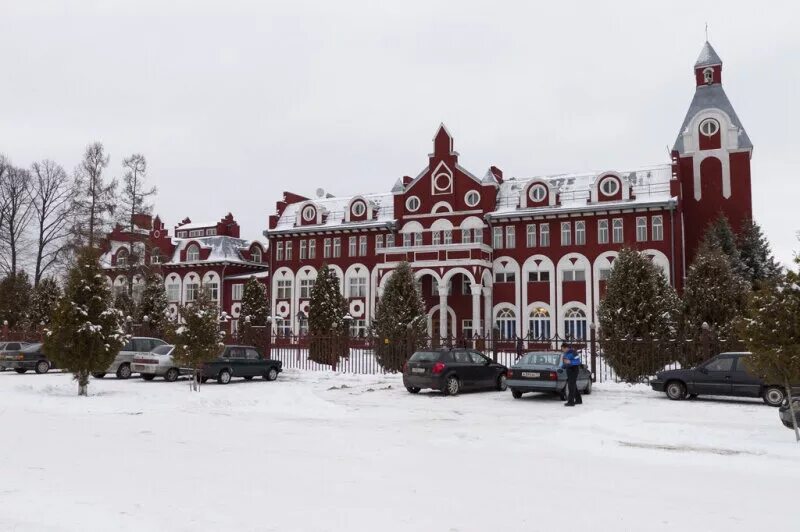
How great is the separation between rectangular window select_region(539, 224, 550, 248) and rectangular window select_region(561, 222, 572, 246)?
0.93m

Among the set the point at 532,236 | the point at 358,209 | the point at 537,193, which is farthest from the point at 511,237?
the point at 358,209

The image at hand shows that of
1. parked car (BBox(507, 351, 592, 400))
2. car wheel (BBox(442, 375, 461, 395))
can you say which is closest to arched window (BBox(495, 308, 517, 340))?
parked car (BBox(507, 351, 592, 400))

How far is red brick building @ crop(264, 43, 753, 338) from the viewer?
44719 mm

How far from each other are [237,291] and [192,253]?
6.17 metres

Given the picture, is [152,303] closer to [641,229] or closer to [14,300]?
[14,300]

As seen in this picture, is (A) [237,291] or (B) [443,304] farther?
(A) [237,291]

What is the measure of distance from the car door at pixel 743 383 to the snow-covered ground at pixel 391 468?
1.43 metres

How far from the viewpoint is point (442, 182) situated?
4984 cm

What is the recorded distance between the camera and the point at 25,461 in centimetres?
933

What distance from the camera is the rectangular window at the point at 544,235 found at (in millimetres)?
47062

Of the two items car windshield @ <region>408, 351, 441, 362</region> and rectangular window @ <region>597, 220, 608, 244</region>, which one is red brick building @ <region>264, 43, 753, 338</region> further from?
car windshield @ <region>408, 351, 441, 362</region>

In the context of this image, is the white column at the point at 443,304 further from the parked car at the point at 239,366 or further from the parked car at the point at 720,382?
the parked car at the point at 720,382

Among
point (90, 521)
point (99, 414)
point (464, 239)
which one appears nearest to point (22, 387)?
point (99, 414)

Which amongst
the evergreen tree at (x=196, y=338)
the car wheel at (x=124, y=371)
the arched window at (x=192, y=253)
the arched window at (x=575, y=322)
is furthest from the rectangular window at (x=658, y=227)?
the arched window at (x=192, y=253)
